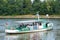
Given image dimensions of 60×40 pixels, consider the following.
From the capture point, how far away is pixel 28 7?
232 feet

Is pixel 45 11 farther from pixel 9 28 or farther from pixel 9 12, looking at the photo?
pixel 9 28

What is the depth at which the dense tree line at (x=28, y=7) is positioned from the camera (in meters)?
68.9

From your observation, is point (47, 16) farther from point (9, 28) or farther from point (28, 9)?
point (9, 28)

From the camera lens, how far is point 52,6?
235 feet

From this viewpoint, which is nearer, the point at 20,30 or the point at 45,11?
the point at 20,30

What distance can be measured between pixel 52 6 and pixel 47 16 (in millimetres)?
7369

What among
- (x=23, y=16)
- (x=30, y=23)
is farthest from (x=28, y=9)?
(x=30, y=23)

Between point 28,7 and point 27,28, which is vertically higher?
point 27,28

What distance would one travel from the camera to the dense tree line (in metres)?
68.9

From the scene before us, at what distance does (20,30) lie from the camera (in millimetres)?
34750

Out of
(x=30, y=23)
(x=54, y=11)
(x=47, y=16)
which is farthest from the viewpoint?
(x=54, y=11)

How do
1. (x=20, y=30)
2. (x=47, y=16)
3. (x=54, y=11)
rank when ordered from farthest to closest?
(x=54, y=11) → (x=47, y=16) → (x=20, y=30)

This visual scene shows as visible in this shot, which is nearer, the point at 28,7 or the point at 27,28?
the point at 27,28

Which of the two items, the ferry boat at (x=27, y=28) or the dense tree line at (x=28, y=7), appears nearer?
the ferry boat at (x=27, y=28)
